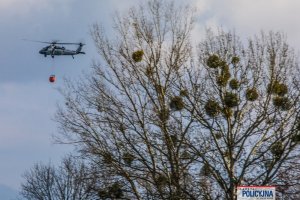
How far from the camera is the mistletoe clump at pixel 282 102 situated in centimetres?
1886

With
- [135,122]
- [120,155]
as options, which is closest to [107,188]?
[120,155]

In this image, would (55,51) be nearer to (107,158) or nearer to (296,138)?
(107,158)

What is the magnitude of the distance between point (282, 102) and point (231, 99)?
1720mm

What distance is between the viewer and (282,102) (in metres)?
18.9

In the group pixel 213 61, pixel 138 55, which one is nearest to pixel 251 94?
pixel 213 61

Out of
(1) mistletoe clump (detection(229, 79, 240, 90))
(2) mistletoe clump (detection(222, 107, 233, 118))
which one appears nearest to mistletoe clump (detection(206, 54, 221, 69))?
(1) mistletoe clump (detection(229, 79, 240, 90))

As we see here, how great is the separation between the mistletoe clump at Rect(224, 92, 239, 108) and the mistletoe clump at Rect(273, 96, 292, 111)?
1.27 meters

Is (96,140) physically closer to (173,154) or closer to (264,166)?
(173,154)

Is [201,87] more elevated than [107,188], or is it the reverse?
[201,87]

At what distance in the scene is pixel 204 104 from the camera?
67.5 feet

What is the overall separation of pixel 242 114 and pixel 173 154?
276cm

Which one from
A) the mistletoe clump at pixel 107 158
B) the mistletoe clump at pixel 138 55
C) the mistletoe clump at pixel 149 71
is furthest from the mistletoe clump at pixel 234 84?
the mistletoe clump at pixel 107 158

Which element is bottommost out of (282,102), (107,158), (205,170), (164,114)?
(205,170)

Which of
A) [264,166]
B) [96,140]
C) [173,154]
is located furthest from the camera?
[96,140]
